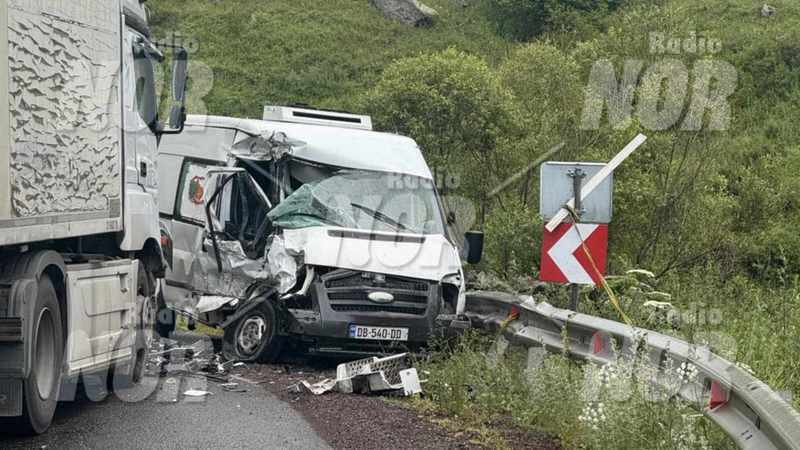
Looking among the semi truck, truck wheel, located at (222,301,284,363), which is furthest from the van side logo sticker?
the semi truck

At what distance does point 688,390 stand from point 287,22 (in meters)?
61.4

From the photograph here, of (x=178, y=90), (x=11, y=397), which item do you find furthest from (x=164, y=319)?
(x=11, y=397)

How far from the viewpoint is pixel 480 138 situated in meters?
26.8

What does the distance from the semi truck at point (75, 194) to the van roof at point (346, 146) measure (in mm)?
2257

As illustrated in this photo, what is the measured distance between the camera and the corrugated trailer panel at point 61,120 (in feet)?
23.4

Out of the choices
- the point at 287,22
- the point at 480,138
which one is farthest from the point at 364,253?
the point at 287,22

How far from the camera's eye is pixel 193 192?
49.4ft

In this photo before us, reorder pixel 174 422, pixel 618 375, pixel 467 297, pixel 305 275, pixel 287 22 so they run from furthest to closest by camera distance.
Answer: pixel 287 22
pixel 467 297
pixel 305 275
pixel 174 422
pixel 618 375

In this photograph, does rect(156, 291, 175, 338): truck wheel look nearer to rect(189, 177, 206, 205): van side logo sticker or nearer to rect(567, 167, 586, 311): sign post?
rect(189, 177, 206, 205): van side logo sticker

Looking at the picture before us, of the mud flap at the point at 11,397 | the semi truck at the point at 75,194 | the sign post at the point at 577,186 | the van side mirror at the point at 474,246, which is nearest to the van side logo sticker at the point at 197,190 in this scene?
the semi truck at the point at 75,194

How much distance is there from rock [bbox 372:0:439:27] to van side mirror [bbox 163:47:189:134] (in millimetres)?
59075

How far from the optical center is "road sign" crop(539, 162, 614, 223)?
10.8 meters

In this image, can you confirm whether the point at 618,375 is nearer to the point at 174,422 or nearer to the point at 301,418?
the point at 301,418

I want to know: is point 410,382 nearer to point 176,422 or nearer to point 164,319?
point 176,422
